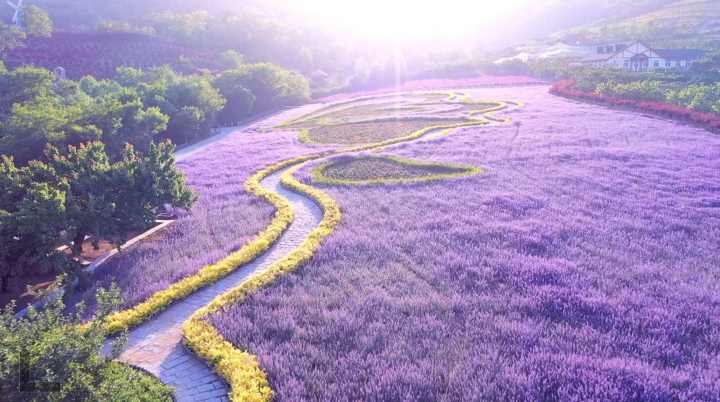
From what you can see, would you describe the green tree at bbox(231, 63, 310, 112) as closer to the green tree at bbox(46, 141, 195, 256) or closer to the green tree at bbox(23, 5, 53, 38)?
the green tree at bbox(46, 141, 195, 256)

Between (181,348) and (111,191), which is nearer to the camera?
(181,348)

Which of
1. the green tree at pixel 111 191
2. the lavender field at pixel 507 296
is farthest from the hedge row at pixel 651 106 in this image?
the green tree at pixel 111 191

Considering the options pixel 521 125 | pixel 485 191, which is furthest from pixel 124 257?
pixel 521 125

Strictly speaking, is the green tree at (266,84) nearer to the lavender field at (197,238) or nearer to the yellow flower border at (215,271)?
the lavender field at (197,238)

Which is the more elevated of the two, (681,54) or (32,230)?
(681,54)

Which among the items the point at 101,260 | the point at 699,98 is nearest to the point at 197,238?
the point at 101,260

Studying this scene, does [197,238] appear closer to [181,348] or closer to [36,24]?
[181,348]

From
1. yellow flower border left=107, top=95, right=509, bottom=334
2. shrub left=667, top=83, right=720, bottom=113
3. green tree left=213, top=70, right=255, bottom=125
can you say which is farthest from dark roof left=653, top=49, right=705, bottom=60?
yellow flower border left=107, top=95, right=509, bottom=334

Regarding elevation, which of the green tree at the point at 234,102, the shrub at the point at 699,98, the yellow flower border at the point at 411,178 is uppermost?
the green tree at the point at 234,102
